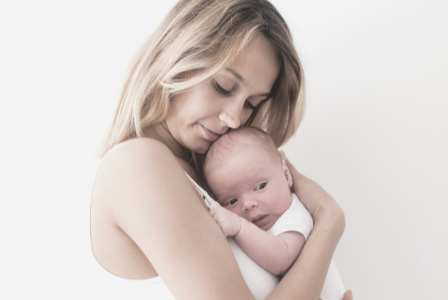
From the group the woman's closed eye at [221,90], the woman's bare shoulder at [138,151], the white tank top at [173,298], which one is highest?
the woman's closed eye at [221,90]

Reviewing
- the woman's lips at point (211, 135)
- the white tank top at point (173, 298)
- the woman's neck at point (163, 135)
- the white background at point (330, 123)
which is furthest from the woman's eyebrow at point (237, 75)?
the white background at point (330, 123)

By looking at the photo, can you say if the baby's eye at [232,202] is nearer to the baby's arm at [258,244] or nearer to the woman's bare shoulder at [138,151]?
the baby's arm at [258,244]

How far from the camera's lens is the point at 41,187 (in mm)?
2047

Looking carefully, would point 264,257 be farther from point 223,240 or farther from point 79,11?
point 79,11

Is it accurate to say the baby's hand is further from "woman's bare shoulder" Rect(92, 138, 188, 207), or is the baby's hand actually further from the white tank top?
"woman's bare shoulder" Rect(92, 138, 188, 207)

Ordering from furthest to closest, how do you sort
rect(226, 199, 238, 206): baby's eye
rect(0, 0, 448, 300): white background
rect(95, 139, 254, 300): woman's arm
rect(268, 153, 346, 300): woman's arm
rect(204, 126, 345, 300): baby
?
1. rect(0, 0, 448, 300): white background
2. rect(226, 199, 238, 206): baby's eye
3. rect(204, 126, 345, 300): baby
4. rect(268, 153, 346, 300): woman's arm
5. rect(95, 139, 254, 300): woman's arm

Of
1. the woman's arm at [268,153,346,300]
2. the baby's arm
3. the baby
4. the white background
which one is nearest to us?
the woman's arm at [268,153,346,300]

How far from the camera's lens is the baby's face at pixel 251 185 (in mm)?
1505

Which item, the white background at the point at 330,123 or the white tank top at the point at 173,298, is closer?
the white tank top at the point at 173,298

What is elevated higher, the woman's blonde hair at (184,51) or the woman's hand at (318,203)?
the woman's blonde hair at (184,51)

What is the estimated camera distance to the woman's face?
1.43 metres

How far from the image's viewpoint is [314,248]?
1333 millimetres

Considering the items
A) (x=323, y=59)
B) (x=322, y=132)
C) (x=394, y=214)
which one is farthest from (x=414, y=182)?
(x=323, y=59)

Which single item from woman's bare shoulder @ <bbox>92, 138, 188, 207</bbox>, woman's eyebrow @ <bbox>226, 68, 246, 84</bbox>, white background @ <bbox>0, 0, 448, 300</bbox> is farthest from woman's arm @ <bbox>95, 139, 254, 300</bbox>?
white background @ <bbox>0, 0, 448, 300</bbox>
